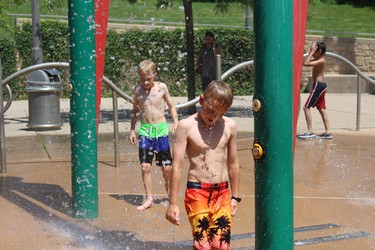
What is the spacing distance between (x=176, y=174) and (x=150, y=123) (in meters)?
2.51

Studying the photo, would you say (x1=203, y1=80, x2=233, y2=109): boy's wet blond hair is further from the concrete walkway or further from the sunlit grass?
the sunlit grass

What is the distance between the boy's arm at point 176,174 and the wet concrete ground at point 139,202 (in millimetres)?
1136

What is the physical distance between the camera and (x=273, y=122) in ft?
13.2

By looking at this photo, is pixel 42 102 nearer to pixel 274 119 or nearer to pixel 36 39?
pixel 36 39

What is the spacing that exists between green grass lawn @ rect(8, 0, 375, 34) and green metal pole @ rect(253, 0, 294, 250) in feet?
71.1

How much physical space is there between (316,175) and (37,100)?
5.95m

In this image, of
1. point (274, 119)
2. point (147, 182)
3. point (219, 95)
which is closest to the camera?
point (274, 119)

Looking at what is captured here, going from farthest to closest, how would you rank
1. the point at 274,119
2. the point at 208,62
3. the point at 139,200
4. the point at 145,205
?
the point at 208,62 → the point at 139,200 → the point at 145,205 → the point at 274,119

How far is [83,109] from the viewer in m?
6.58

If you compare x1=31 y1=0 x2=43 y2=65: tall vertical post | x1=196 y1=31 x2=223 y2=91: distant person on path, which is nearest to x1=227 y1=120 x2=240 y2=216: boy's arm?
x1=196 y1=31 x2=223 y2=91: distant person on path

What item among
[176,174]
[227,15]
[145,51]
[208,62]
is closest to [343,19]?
[227,15]

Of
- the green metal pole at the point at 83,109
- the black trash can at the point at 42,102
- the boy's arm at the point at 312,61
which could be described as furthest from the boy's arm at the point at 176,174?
the black trash can at the point at 42,102

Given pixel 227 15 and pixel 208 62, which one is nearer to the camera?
pixel 208 62

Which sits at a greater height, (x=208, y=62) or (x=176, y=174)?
(x=208, y=62)
